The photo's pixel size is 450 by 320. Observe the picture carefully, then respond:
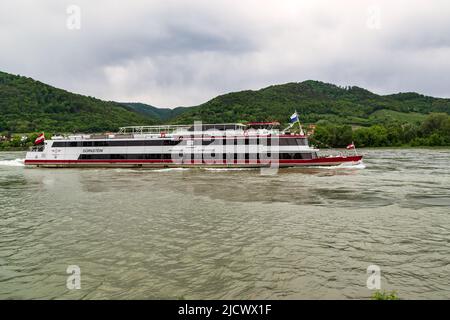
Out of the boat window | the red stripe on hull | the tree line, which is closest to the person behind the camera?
the red stripe on hull

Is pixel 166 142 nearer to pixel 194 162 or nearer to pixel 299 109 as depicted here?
pixel 194 162

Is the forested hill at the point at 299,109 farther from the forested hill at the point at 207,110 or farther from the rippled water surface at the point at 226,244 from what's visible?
the rippled water surface at the point at 226,244

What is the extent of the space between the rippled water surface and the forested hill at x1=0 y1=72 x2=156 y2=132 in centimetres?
13444

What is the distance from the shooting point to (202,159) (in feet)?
132

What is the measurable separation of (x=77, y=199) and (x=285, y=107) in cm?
15641

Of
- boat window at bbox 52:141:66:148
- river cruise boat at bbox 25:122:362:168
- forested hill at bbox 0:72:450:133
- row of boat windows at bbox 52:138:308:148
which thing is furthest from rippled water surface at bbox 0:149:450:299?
forested hill at bbox 0:72:450:133

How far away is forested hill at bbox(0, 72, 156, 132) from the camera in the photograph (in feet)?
457

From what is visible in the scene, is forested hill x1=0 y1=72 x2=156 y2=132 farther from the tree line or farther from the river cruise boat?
the river cruise boat

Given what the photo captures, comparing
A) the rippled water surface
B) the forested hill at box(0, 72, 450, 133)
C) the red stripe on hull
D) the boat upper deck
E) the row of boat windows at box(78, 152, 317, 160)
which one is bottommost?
the rippled water surface

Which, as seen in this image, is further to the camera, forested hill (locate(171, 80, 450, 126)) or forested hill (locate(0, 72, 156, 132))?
forested hill (locate(171, 80, 450, 126))

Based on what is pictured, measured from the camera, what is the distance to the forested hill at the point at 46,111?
139175mm

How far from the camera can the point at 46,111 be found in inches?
6353

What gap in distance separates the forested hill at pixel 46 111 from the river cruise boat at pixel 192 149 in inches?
3955
